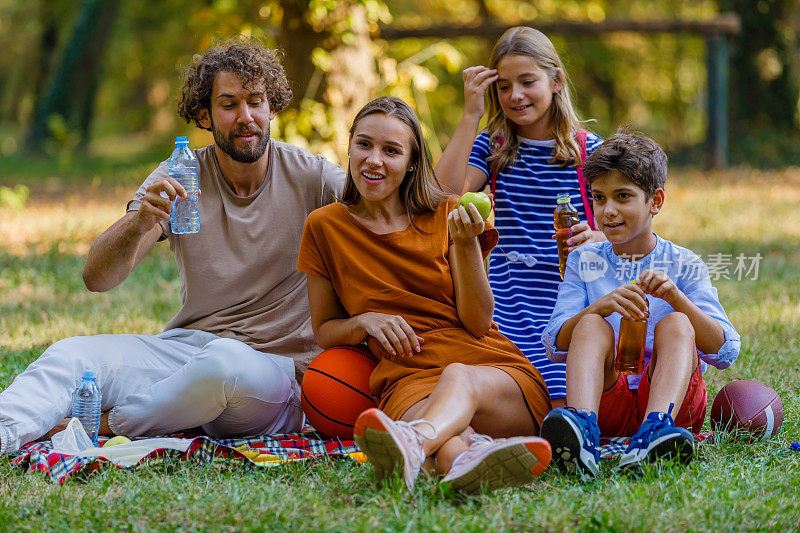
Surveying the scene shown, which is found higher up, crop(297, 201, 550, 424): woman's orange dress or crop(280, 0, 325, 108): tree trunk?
crop(280, 0, 325, 108): tree trunk

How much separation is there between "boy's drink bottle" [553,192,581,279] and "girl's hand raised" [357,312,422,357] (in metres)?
0.87

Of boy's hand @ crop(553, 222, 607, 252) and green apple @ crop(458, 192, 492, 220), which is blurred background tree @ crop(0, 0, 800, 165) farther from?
green apple @ crop(458, 192, 492, 220)

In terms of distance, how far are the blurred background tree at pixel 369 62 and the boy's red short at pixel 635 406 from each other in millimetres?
3507

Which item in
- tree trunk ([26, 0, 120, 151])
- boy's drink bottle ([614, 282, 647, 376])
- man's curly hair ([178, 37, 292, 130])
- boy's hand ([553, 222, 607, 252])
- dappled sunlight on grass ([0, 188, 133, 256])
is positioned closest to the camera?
boy's drink bottle ([614, 282, 647, 376])

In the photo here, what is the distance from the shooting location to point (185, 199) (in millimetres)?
4062

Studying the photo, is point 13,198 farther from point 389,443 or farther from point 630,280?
point 389,443

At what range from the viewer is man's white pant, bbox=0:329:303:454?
12.0ft

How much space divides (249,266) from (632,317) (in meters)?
1.74

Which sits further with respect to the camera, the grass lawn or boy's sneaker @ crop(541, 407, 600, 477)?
boy's sneaker @ crop(541, 407, 600, 477)

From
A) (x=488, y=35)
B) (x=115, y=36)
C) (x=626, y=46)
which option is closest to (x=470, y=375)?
(x=488, y=35)

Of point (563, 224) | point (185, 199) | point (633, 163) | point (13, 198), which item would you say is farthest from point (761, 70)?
point (185, 199)

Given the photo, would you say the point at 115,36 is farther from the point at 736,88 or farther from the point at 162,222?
the point at 162,222

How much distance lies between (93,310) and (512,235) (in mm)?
3456

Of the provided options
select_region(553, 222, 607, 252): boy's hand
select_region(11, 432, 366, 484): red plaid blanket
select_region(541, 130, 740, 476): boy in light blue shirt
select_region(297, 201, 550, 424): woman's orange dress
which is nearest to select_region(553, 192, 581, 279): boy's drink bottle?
select_region(553, 222, 607, 252): boy's hand
